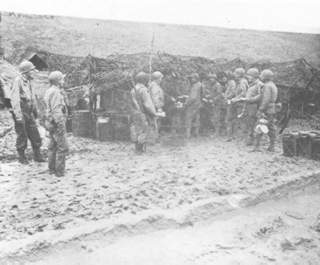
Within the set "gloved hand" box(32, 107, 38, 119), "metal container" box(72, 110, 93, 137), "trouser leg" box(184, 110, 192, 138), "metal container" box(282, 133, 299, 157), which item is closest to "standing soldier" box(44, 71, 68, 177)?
→ "gloved hand" box(32, 107, 38, 119)

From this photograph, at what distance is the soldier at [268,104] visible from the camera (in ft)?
20.1

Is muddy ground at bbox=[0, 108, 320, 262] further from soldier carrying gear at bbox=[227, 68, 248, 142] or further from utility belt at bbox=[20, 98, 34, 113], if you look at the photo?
soldier carrying gear at bbox=[227, 68, 248, 142]

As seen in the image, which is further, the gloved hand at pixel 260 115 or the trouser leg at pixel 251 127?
the trouser leg at pixel 251 127

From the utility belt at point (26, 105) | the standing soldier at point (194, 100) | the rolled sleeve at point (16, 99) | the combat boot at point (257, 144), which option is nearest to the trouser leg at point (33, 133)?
the utility belt at point (26, 105)

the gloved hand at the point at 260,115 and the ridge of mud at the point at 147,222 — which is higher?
the gloved hand at the point at 260,115

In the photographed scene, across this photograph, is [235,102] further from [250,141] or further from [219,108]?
[250,141]

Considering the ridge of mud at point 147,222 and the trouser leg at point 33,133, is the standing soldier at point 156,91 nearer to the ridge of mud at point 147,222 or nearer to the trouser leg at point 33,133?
the trouser leg at point 33,133

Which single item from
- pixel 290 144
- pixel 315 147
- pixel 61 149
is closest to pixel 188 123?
pixel 290 144

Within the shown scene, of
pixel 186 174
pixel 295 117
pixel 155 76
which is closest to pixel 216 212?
pixel 186 174

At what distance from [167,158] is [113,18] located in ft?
7.24

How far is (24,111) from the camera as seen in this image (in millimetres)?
4504

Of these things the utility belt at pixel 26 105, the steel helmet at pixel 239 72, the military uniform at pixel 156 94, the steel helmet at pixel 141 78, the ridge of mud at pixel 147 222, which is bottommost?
the ridge of mud at pixel 147 222

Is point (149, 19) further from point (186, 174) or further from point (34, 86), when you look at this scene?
point (186, 174)

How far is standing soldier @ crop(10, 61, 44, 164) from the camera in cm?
420
